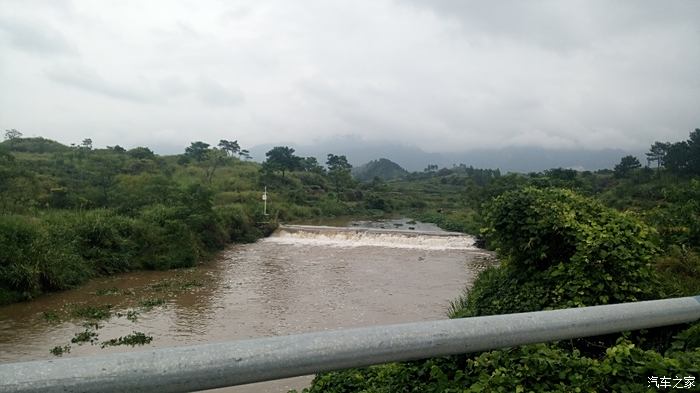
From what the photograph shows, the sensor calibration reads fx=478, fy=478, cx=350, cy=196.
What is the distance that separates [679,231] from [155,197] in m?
19.0

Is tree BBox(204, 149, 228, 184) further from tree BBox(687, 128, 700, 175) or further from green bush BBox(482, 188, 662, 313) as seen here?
green bush BBox(482, 188, 662, 313)

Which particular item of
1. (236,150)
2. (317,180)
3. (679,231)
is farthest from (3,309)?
(236,150)

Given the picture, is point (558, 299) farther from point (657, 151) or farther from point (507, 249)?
point (657, 151)

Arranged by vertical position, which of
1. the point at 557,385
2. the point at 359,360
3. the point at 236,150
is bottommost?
the point at 557,385

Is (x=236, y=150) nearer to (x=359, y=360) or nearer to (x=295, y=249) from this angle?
(x=295, y=249)

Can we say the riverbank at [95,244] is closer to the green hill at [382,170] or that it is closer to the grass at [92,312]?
the grass at [92,312]

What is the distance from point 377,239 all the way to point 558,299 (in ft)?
55.6

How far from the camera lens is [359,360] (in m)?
1.31

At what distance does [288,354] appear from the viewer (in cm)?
122

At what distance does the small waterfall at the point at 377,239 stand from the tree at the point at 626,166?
86.2ft

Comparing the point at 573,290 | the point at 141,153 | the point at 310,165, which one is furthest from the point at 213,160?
the point at 573,290

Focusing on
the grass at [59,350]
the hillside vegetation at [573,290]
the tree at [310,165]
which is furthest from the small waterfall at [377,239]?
the tree at [310,165]

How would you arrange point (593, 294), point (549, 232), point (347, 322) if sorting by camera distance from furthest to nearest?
point (347, 322) < point (549, 232) < point (593, 294)

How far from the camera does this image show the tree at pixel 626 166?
40.5 m
